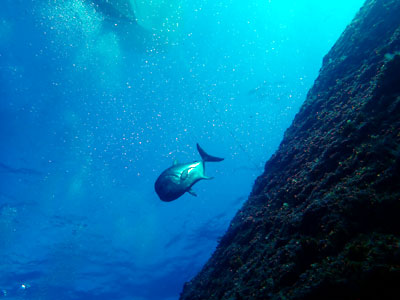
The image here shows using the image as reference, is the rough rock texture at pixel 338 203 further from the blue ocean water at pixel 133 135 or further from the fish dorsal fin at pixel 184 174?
the blue ocean water at pixel 133 135

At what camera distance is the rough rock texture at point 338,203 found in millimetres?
1509

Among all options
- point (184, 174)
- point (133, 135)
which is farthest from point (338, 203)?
point (133, 135)

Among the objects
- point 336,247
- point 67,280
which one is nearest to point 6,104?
point 336,247

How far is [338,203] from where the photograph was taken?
2.09 metres

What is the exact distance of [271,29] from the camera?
15641 mm

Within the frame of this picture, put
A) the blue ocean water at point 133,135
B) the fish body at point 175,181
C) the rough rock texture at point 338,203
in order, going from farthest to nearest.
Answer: the blue ocean water at point 133,135 < the fish body at point 175,181 < the rough rock texture at point 338,203

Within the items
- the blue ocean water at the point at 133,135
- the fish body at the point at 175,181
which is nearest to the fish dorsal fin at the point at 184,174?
the fish body at the point at 175,181

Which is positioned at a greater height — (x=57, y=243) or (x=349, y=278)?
(x=57, y=243)

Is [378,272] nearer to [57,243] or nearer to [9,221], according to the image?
[9,221]

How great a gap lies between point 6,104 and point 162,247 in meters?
24.0

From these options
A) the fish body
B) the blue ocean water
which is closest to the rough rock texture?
the fish body

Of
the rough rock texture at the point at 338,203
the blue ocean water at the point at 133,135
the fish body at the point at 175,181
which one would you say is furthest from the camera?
the blue ocean water at the point at 133,135

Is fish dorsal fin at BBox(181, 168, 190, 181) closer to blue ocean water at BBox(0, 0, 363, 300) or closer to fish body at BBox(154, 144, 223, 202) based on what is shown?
fish body at BBox(154, 144, 223, 202)

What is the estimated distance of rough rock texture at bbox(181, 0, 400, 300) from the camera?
4.95ft
